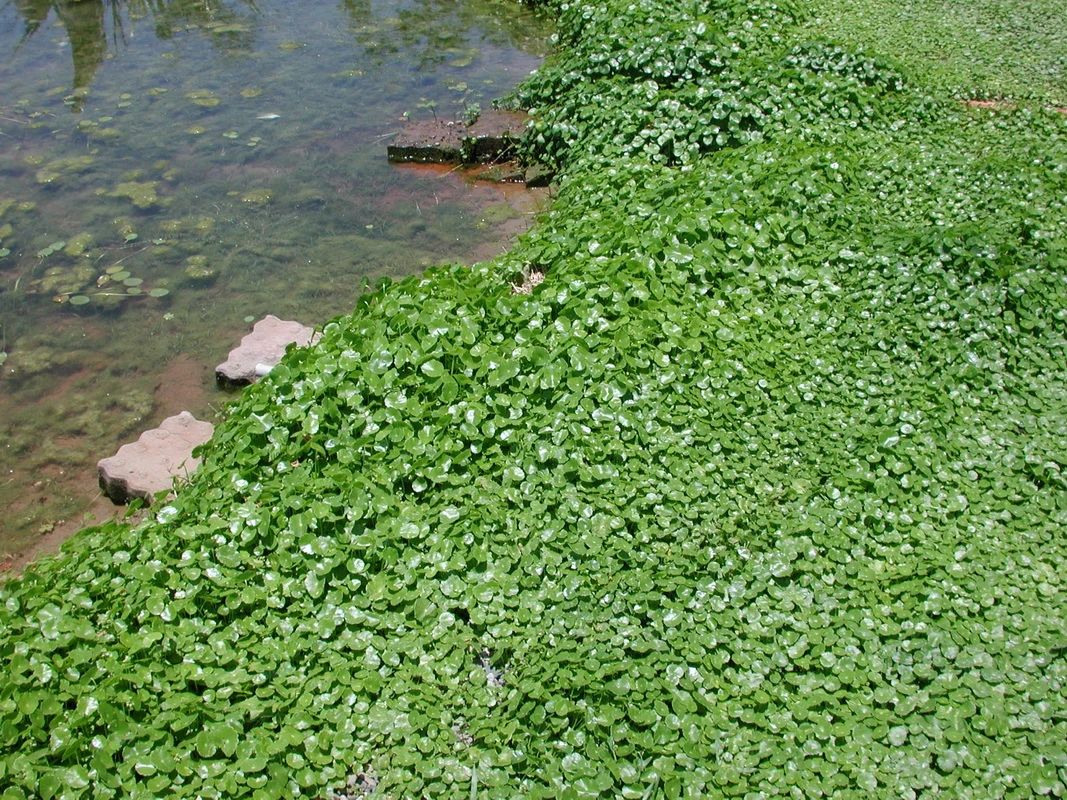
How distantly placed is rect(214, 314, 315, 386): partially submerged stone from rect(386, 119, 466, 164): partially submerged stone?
2789 millimetres

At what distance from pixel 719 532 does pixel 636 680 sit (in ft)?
2.93

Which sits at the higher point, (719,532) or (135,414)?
(719,532)

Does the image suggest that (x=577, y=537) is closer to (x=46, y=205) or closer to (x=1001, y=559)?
(x=1001, y=559)

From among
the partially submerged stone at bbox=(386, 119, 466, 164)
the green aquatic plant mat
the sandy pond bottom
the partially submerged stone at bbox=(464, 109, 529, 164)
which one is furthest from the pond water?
the green aquatic plant mat

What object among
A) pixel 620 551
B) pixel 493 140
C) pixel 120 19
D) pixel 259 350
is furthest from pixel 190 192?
pixel 620 551

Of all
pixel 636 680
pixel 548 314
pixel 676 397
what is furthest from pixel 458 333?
pixel 636 680

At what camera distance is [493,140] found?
28.6 feet

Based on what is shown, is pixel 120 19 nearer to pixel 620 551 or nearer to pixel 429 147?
pixel 429 147

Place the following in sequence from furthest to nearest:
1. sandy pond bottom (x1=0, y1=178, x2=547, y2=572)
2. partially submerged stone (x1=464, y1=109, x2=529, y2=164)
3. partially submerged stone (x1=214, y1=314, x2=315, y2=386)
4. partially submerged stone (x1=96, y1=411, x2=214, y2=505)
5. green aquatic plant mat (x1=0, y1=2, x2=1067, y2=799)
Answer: partially submerged stone (x1=464, y1=109, x2=529, y2=164)
partially submerged stone (x1=214, y1=314, x2=315, y2=386)
sandy pond bottom (x1=0, y1=178, x2=547, y2=572)
partially submerged stone (x1=96, y1=411, x2=214, y2=505)
green aquatic plant mat (x1=0, y1=2, x2=1067, y2=799)

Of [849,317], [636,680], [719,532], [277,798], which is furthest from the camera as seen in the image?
[849,317]

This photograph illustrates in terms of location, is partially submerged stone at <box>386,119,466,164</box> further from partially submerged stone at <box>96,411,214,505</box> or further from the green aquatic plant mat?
partially submerged stone at <box>96,411,214,505</box>

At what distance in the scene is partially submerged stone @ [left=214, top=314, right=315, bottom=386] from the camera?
20.5ft

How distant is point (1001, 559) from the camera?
4.30m

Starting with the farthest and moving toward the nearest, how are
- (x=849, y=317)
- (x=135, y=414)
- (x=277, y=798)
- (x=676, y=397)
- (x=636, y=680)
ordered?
(x=135, y=414), (x=849, y=317), (x=676, y=397), (x=636, y=680), (x=277, y=798)
